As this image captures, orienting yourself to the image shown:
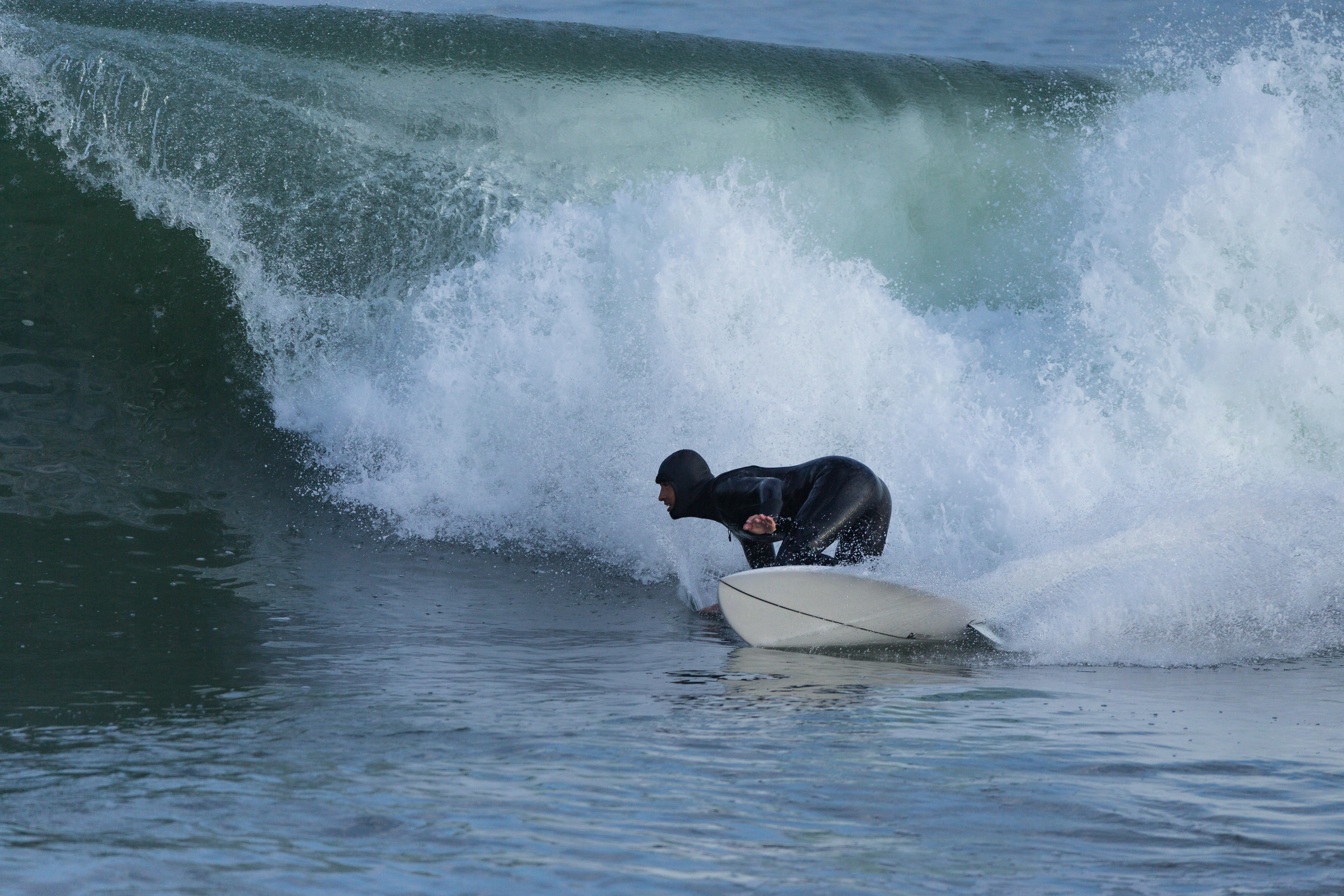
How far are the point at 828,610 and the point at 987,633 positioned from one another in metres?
0.73

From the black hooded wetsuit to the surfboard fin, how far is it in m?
0.68

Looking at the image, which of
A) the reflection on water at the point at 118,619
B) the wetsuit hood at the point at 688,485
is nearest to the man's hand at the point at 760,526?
the wetsuit hood at the point at 688,485

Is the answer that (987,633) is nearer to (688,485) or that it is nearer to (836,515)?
(836,515)

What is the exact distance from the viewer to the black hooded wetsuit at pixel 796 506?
6098 mm

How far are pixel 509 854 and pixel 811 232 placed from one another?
945cm

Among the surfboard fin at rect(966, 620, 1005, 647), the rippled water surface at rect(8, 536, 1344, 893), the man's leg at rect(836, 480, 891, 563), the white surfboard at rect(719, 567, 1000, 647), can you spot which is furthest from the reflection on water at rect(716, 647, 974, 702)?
the man's leg at rect(836, 480, 891, 563)

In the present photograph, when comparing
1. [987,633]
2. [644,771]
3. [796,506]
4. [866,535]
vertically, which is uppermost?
[796,506]

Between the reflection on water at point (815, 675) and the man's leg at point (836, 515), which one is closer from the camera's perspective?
the reflection on water at point (815, 675)

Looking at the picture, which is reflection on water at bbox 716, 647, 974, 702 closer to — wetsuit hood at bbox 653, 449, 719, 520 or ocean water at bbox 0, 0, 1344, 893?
ocean water at bbox 0, 0, 1344, 893

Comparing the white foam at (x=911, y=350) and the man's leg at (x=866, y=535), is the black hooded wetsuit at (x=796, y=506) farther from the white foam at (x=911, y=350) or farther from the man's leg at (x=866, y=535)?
the white foam at (x=911, y=350)

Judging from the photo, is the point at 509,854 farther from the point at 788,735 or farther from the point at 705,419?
the point at 705,419

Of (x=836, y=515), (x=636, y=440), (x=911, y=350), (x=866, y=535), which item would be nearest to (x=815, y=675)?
(x=836, y=515)

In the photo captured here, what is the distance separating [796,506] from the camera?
6371 mm

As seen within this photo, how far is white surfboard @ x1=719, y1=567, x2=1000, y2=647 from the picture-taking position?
5699 millimetres
